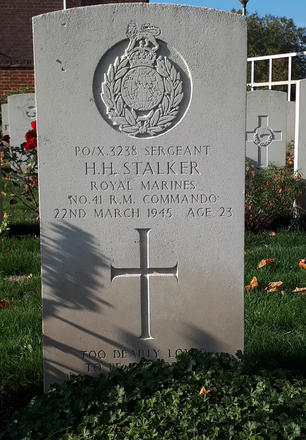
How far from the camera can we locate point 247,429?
92.5 inches

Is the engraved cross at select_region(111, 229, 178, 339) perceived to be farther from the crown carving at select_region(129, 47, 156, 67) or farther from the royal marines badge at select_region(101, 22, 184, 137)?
the crown carving at select_region(129, 47, 156, 67)

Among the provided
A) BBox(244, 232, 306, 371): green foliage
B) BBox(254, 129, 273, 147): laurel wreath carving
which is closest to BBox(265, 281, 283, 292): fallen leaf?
BBox(244, 232, 306, 371): green foliage

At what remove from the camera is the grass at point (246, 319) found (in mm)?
3113

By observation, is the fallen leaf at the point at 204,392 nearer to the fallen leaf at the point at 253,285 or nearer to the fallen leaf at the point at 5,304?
the fallen leaf at the point at 253,285

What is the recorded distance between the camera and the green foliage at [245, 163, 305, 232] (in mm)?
6426

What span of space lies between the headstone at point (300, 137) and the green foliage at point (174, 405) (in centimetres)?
422

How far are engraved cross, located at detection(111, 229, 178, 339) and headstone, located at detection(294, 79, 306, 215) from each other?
4101mm

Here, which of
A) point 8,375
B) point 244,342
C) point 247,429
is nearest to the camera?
point 247,429

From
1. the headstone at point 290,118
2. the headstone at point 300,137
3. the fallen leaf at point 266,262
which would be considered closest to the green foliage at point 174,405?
the fallen leaf at point 266,262

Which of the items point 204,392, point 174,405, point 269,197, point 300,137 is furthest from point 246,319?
point 300,137

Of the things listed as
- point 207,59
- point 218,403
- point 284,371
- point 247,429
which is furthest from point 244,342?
point 207,59

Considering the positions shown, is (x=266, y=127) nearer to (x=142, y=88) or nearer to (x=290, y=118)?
(x=290, y=118)

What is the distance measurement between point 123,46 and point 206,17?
0.42 m

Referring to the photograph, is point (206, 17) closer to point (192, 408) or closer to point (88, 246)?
point (88, 246)
